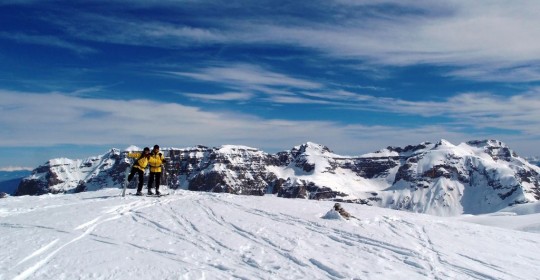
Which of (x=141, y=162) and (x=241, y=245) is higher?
(x=141, y=162)

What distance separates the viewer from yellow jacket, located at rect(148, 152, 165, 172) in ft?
81.8

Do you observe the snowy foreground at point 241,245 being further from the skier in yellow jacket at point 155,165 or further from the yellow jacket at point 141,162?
the skier in yellow jacket at point 155,165

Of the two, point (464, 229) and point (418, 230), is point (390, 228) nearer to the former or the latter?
point (418, 230)

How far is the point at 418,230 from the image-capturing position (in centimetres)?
1764

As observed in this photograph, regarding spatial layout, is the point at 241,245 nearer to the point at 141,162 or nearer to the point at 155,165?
the point at 141,162

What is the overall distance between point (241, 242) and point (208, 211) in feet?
20.0

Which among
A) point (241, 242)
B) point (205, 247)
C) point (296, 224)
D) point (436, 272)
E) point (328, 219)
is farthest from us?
point (328, 219)

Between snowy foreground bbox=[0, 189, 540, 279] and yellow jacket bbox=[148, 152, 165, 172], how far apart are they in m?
4.49

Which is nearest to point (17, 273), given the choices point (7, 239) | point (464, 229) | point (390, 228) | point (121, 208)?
point (7, 239)

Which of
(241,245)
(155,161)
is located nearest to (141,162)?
(155,161)

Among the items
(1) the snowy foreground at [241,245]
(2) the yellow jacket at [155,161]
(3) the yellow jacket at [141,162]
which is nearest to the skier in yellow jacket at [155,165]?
(2) the yellow jacket at [155,161]

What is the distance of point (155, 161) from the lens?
25062 mm

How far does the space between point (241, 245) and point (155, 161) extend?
13162 millimetres

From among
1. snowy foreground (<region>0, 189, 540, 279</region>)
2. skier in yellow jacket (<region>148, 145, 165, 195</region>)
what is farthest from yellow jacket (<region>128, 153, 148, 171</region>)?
snowy foreground (<region>0, 189, 540, 279</region>)
